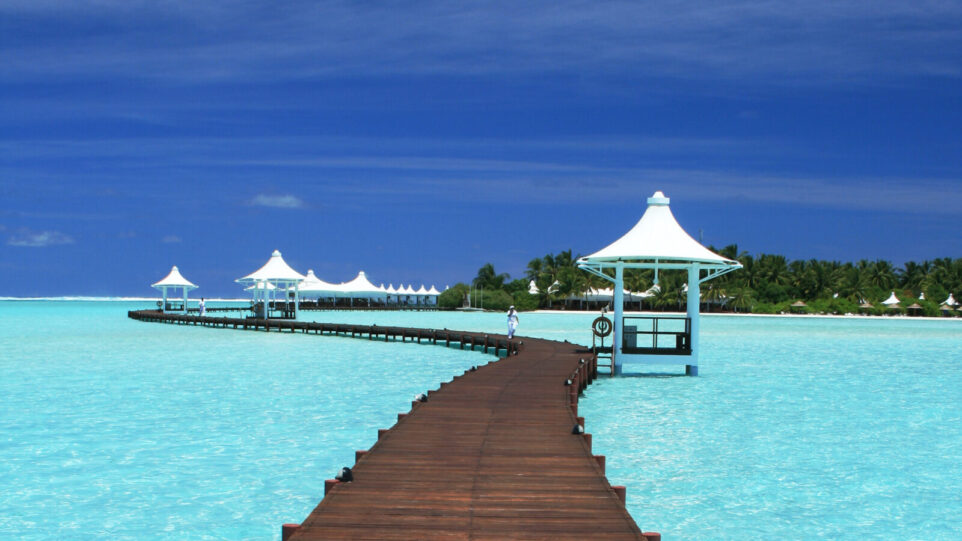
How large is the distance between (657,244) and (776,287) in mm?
77056

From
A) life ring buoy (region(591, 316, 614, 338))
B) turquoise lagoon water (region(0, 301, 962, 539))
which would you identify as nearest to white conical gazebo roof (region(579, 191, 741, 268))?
life ring buoy (region(591, 316, 614, 338))

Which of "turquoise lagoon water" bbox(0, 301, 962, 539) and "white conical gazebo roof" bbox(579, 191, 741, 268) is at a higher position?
"white conical gazebo roof" bbox(579, 191, 741, 268)

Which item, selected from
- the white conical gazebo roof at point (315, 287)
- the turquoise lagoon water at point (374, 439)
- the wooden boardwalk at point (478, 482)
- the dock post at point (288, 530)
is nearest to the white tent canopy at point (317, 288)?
the white conical gazebo roof at point (315, 287)

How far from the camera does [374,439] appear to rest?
1367cm

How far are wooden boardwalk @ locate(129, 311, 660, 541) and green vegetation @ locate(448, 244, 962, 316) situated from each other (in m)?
80.9

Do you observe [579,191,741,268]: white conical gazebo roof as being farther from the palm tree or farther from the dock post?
the palm tree

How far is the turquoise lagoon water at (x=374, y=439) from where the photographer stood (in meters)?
9.33

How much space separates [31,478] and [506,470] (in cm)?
674

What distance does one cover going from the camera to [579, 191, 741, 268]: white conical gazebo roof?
19.7 metres

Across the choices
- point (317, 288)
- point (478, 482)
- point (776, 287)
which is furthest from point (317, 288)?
point (478, 482)

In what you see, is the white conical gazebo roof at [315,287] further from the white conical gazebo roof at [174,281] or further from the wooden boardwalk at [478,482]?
the wooden boardwalk at [478,482]

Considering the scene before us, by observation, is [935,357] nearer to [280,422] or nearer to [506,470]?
[280,422]

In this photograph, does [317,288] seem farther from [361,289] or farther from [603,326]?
[603,326]

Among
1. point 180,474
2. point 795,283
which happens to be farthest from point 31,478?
point 795,283
